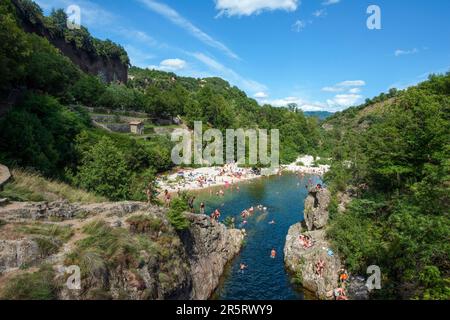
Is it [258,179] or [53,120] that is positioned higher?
[53,120]

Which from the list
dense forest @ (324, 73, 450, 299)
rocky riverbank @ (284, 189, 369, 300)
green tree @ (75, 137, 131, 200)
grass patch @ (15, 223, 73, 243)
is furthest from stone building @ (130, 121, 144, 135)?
grass patch @ (15, 223, 73, 243)

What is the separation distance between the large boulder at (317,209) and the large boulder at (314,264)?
1.61 metres

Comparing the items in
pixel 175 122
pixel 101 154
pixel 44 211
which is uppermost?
pixel 175 122

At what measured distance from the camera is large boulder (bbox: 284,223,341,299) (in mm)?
23359

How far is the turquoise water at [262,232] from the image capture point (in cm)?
2405

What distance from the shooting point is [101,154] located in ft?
82.2

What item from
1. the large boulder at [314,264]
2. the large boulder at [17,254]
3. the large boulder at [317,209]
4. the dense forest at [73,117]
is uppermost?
the dense forest at [73,117]

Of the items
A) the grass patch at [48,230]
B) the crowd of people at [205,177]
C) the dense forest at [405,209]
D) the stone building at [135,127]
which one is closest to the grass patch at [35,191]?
the grass patch at [48,230]

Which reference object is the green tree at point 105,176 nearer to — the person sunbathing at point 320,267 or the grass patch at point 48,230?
the grass patch at point 48,230
